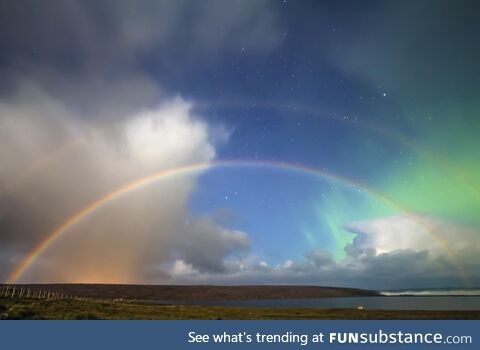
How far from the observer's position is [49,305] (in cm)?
5747
